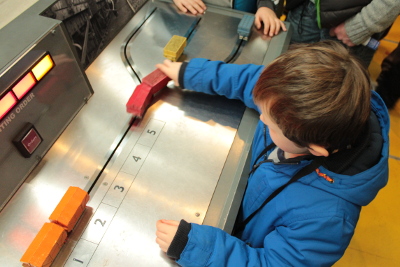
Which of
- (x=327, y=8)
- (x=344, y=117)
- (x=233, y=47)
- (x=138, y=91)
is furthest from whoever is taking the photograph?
(x=327, y=8)

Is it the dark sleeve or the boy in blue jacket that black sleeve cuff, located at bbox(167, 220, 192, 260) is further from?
the dark sleeve

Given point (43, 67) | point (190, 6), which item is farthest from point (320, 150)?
point (190, 6)

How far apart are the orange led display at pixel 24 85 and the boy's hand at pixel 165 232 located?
36 centimetres

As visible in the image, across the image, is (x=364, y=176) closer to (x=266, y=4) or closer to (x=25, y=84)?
(x=25, y=84)

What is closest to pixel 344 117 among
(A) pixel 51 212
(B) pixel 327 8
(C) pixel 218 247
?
(C) pixel 218 247

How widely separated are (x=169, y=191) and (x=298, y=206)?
0.89 feet

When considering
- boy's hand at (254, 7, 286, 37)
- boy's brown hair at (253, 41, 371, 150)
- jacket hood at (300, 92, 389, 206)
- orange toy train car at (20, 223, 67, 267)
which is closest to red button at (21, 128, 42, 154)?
orange toy train car at (20, 223, 67, 267)

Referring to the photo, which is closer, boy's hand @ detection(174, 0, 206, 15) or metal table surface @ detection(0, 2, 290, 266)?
metal table surface @ detection(0, 2, 290, 266)

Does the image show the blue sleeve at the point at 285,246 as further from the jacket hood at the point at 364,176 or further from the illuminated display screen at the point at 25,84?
the illuminated display screen at the point at 25,84

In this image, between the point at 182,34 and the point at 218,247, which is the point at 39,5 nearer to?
the point at 182,34

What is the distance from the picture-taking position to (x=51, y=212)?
2.06 feet

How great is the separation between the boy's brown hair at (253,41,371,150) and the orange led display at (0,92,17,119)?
0.46 m

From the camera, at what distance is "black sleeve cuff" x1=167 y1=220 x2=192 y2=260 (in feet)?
1.88

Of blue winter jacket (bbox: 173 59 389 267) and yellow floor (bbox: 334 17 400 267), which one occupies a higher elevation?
blue winter jacket (bbox: 173 59 389 267)
